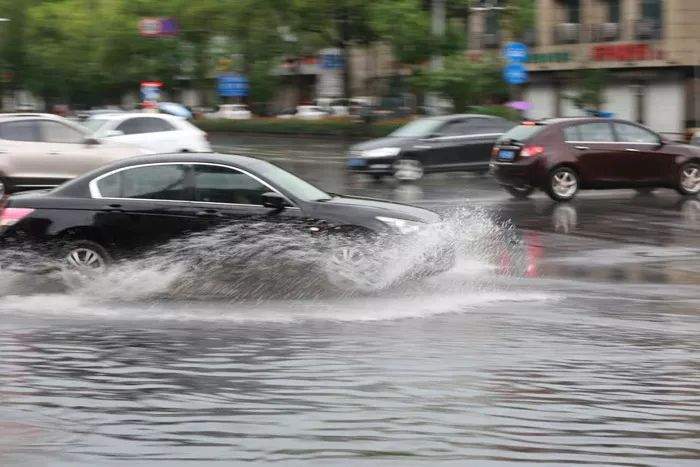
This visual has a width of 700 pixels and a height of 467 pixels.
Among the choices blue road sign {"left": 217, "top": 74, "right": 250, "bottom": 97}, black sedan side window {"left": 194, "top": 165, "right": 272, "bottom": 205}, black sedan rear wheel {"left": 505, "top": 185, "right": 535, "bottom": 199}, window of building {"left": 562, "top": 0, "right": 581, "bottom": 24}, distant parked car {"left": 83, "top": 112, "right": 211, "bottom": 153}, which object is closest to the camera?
black sedan side window {"left": 194, "top": 165, "right": 272, "bottom": 205}

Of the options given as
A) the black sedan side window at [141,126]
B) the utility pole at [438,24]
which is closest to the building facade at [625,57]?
the utility pole at [438,24]

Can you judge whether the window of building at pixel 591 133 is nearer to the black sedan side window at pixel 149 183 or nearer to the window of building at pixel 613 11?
the black sedan side window at pixel 149 183

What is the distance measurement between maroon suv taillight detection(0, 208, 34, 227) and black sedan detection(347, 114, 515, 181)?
689 inches

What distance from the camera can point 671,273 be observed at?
14484 millimetres

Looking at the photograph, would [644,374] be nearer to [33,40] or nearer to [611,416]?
[611,416]

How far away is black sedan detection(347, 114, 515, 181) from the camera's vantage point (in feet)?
98.0

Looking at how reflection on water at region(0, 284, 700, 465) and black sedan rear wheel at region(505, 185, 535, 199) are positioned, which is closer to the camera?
reflection on water at region(0, 284, 700, 465)

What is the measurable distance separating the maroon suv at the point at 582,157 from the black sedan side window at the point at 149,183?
12.1 m

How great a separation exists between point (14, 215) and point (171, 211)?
145 cm

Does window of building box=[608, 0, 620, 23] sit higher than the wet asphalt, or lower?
higher

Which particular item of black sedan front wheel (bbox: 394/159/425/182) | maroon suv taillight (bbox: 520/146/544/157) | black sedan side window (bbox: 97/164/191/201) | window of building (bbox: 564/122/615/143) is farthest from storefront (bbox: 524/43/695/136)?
black sedan side window (bbox: 97/164/191/201)

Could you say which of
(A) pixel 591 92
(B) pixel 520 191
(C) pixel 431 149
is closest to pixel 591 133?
(B) pixel 520 191

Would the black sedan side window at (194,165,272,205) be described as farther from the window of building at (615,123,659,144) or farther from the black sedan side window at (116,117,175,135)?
the black sedan side window at (116,117,175,135)

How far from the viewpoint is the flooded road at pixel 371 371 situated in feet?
22.1
